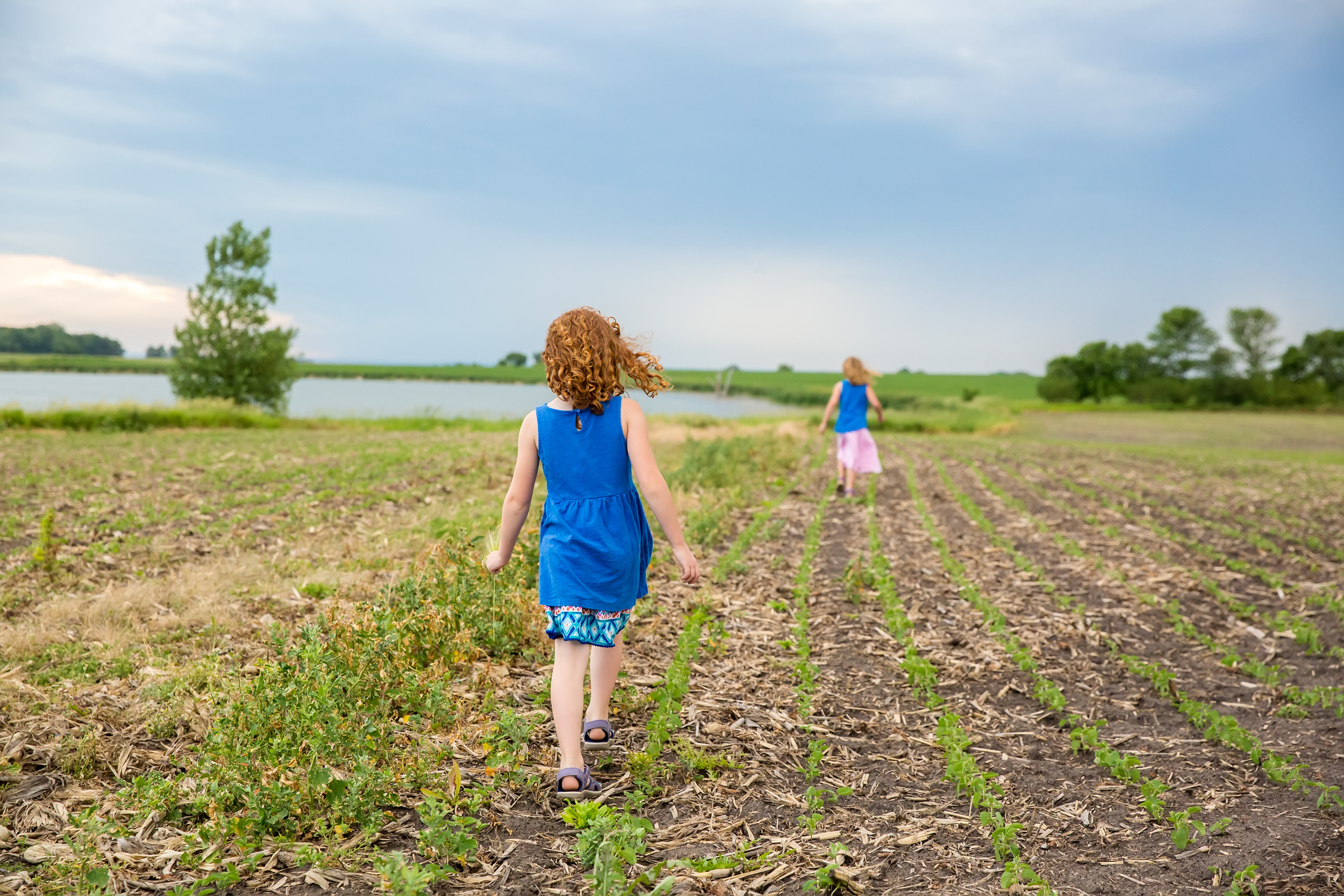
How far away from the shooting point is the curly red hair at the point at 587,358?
3.81 metres

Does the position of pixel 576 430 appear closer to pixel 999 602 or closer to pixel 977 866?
pixel 977 866

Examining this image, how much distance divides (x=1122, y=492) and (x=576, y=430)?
1497 centimetres

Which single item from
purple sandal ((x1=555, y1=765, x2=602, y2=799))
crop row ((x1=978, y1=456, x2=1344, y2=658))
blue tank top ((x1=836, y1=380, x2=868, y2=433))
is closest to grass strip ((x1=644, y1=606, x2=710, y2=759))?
purple sandal ((x1=555, y1=765, x2=602, y2=799))

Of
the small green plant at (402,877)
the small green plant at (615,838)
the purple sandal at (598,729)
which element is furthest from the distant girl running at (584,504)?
the small green plant at (402,877)

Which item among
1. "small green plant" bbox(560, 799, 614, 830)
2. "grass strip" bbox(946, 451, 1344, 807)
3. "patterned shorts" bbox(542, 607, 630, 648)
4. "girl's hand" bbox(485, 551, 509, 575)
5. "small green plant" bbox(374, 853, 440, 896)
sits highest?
"girl's hand" bbox(485, 551, 509, 575)

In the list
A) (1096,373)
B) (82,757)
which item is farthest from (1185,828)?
(1096,373)

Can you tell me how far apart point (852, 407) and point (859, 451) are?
0.87m

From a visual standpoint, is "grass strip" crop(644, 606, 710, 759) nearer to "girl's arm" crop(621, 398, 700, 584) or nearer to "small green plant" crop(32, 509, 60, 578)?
"girl's arm" crop(621, 398, 700, 584)

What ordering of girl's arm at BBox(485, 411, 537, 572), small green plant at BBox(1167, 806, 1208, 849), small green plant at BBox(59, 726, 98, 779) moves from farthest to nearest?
small green plant at BBox(59, 726, 98, 779)
girl's arm at BBox(485, 411, 537, 572)
small green plant at BBox(1167, 806, 1208, 849)

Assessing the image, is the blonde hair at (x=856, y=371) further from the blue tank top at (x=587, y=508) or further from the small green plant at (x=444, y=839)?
the small green plant at (x=444, y=839)

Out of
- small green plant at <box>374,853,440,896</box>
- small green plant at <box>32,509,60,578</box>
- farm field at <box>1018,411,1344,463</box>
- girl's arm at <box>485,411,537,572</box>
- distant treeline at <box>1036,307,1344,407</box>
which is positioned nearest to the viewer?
small green plant at <box>374,853,440,896</box>

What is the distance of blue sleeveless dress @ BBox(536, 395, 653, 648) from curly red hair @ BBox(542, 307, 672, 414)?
0.36ft

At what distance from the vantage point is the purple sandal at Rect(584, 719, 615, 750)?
14.8 feet

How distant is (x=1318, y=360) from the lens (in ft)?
226
